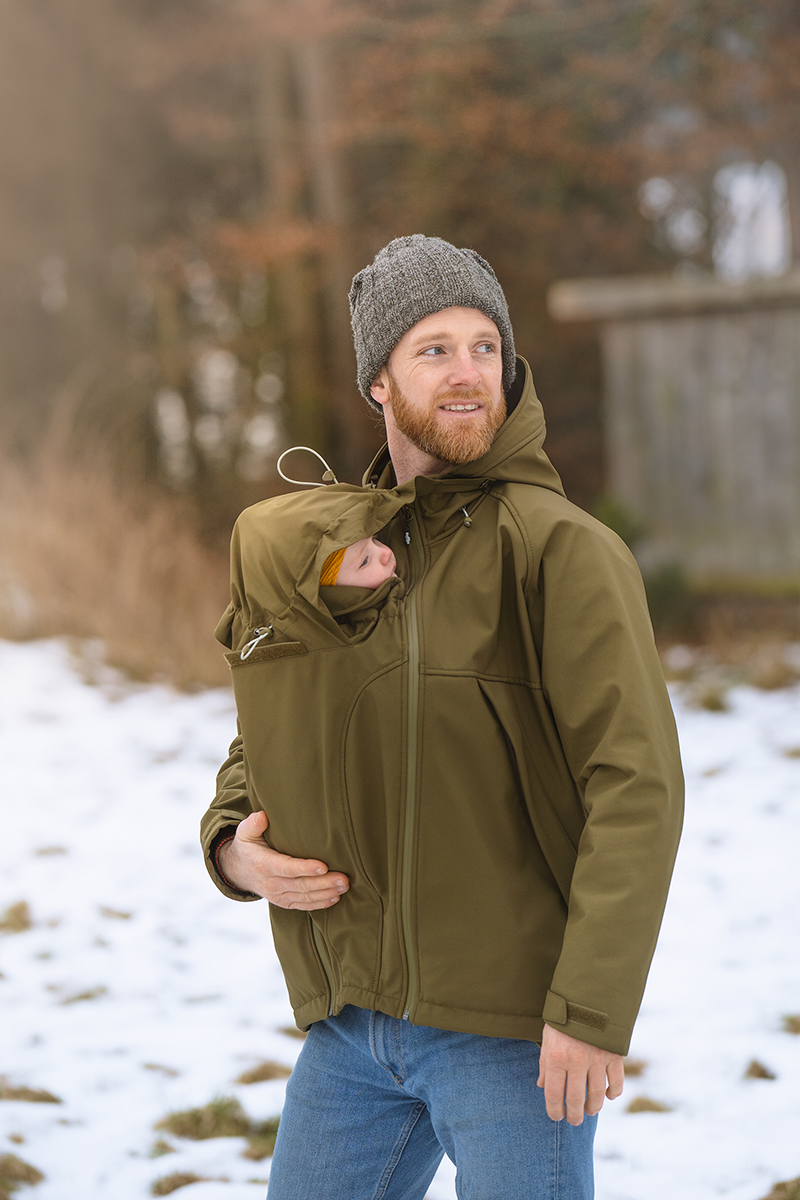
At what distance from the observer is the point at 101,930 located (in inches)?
164

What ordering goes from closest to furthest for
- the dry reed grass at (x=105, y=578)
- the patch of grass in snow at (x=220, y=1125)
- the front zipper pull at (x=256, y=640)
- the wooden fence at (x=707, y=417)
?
1. the front zipper pull at (x=256, y=640)
2. the patch of grass in snow at (x=220, y=1125)
3. the dry reed grass at (x=105, y=578)
4. the wooden fence at (x=707, y=417)

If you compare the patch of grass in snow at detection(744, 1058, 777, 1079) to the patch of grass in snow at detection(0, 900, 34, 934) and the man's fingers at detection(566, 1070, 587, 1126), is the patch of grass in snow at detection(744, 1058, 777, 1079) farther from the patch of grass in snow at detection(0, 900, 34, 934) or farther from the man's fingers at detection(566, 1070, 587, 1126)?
the patch of grass in snow at detection(0, 900, 34, 934)

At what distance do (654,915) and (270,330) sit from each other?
9.13 meters

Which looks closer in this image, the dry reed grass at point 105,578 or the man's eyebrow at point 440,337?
the man's eyebrow at point 440,337

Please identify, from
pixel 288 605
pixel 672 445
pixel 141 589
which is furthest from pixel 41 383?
pixel 288 605

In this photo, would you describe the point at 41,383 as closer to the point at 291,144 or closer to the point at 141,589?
the point at 291,144

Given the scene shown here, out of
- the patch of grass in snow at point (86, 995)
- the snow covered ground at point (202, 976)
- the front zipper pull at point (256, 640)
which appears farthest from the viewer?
the patch of grass in snow at point (86, 995)

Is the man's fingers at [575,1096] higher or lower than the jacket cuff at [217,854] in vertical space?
lower

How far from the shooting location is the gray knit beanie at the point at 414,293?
67.1 inches

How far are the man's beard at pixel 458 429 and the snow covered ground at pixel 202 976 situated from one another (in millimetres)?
1889

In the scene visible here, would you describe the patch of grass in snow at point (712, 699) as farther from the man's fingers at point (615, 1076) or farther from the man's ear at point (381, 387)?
the man's fingers at point (615, 1076)

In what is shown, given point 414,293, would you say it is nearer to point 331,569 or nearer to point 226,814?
point 331,569

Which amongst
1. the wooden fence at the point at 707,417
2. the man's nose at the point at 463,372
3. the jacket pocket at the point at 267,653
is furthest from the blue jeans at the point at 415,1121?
the wooden fence at the point at 707,417

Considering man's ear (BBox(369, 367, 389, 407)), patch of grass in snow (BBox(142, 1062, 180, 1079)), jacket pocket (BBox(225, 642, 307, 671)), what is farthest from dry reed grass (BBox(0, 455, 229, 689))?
jacket pocket (BBox(225, 642, 307, 671))
